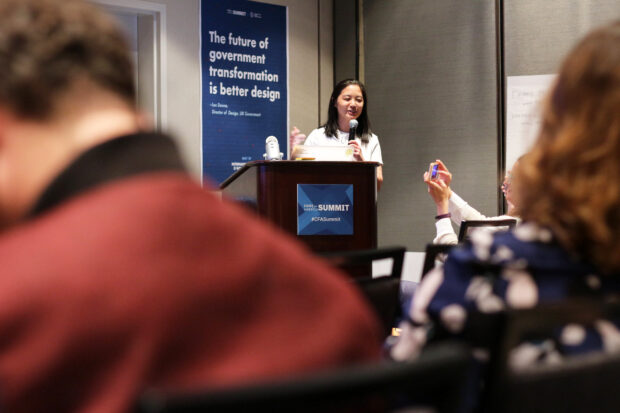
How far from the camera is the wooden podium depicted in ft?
12.1

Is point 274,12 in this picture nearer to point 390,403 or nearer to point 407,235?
point 407,235

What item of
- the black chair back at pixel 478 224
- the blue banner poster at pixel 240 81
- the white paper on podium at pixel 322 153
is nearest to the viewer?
the black chair back at pixel 478 224

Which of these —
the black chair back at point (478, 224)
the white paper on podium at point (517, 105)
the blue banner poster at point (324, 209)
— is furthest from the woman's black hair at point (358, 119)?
the black chair back at point (478, 224)

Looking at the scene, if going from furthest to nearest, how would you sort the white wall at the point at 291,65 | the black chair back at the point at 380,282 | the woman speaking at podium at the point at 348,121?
the white wall at the point at 291,65 → the woman speaking at podium at the point at 348,121 → the black chair back at the point at 380,282

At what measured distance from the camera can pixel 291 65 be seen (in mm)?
6512

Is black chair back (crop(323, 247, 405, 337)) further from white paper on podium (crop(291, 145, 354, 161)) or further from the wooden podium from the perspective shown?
white paper on podium (crop(291, 145, 354, 161))

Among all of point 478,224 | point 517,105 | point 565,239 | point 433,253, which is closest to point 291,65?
point 517,105

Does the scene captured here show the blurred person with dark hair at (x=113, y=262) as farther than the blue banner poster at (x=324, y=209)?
No

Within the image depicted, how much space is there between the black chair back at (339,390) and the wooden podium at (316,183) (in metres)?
3.16

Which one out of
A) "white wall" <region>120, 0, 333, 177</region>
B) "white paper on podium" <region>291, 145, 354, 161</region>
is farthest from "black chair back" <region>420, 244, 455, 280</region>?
"white wall" <region>120, 0, 333, 177</region>

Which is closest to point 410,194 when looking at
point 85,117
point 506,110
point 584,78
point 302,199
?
point 506,110

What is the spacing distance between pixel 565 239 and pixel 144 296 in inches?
22.9

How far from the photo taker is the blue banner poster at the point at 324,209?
3.72 m

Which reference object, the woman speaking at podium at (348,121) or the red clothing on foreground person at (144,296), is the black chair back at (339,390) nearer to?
the red clothing on foreground person at (144,296)
